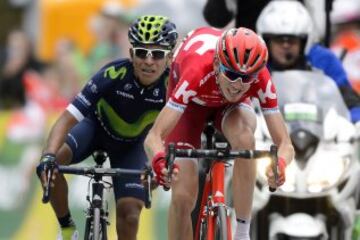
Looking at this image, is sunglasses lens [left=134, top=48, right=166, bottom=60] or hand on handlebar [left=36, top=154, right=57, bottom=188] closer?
hand on handlebar [left=36, top=154, right=57, bottom=188]

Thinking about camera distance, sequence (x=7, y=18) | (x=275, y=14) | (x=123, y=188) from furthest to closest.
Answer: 1. (x=7, y=18)
2. (x=275, y=14)
3. (x=123, y=188)

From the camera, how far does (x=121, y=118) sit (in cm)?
1223

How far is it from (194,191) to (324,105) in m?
2.05

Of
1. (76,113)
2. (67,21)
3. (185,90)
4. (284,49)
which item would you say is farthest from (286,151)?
(67,21)

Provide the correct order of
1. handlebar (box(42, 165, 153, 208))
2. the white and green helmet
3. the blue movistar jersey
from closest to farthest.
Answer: handlebar (box(42, 165, 153, 208)) → the white and green helmet → the blue movistar jersey

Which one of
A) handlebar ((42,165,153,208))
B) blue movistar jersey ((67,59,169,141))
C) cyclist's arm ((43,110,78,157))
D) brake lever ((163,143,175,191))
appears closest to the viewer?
brake lever ((163,143,175,191))

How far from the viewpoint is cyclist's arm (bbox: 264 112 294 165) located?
1086 centimetres

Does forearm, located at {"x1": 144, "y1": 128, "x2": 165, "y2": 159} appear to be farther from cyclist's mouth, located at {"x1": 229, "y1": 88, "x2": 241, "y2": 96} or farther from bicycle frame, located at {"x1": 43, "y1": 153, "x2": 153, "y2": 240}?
cyclist's mouth, located at {"x1": 229, "y1": 88, "x2": 241, "y2": 96}

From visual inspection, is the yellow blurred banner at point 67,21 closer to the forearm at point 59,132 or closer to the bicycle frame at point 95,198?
the forearm at point 59,132

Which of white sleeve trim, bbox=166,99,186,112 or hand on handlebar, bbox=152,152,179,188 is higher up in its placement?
white sleeve trim, bbox=166,99,186,112

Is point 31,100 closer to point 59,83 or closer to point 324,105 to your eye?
point 59,83

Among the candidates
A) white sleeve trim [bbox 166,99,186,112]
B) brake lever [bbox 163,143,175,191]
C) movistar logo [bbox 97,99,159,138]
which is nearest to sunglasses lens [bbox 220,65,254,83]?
white sleeve trim [bbox 166,99,186,112]

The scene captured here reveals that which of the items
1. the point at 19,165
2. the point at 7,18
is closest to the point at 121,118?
the point at 19,165

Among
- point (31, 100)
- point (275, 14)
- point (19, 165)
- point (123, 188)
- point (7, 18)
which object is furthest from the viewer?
point (7, 18)
